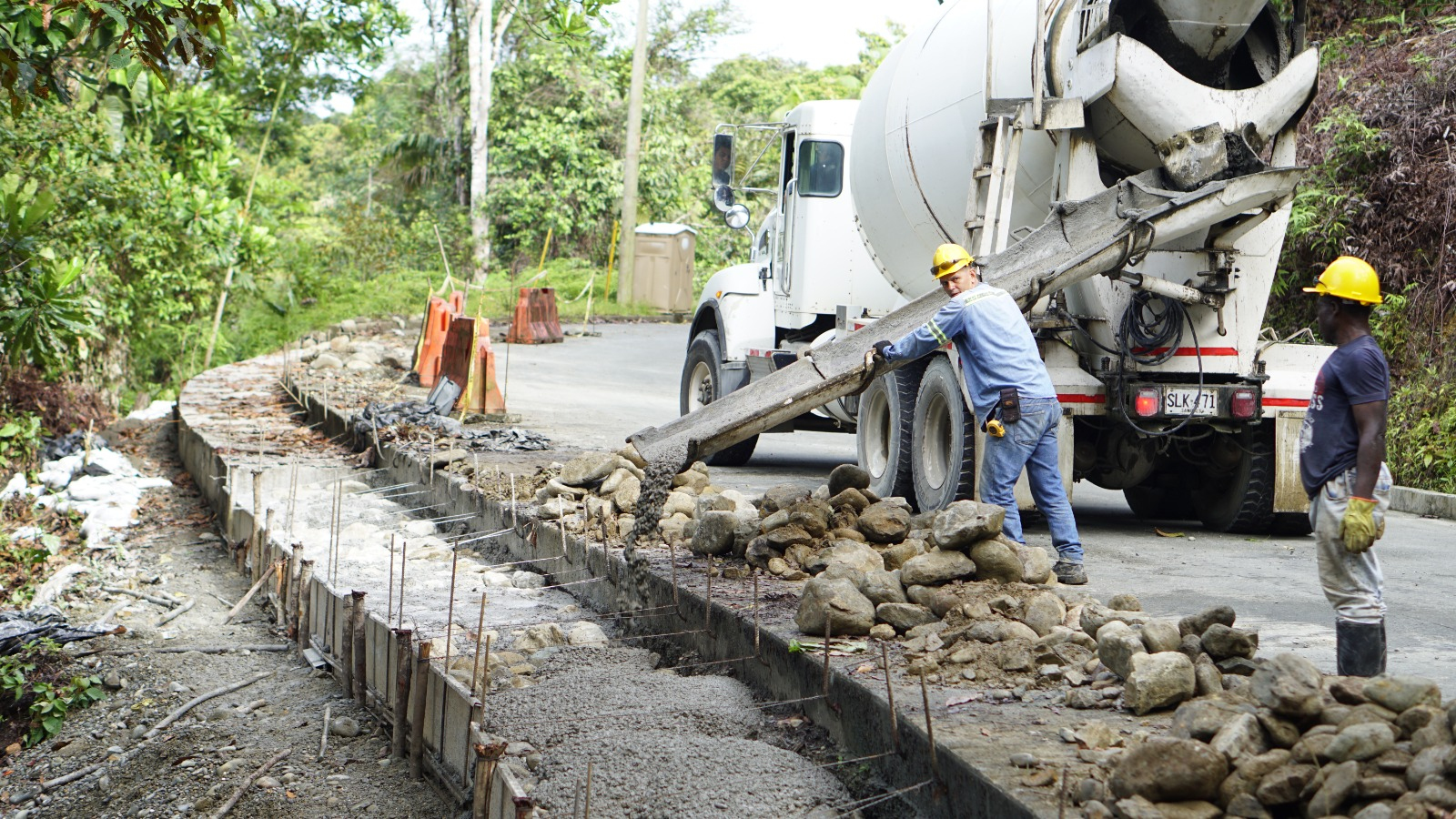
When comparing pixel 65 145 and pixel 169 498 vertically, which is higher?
pixel 65 145

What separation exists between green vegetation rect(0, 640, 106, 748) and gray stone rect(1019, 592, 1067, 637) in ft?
13.7

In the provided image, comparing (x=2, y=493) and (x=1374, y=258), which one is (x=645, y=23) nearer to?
(x=1374, y=258)

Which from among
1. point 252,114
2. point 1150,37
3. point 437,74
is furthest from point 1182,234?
point 437,74

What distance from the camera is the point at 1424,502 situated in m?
10.2

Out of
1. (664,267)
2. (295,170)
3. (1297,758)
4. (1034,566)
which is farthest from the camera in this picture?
(295,170)

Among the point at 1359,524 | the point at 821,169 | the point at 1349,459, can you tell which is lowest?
the point at 1359,524

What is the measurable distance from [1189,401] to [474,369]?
24.0 ft

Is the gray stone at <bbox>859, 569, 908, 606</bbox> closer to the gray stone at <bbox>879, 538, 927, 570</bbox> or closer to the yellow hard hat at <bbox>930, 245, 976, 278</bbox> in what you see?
the gray stone at <bbox>879, 538, 927, 570</bbox>

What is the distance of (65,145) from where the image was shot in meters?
14.4

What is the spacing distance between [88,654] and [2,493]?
4.30 meters

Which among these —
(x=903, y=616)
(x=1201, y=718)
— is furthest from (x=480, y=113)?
(x=1201, y=718)

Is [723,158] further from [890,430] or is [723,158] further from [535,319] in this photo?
[535,319]

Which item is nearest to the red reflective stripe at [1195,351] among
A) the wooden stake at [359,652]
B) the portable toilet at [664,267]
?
the wooden stake at [359,652]

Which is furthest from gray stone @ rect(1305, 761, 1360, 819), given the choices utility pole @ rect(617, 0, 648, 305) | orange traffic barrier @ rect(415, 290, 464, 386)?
utility pole @ rect(617, 0, 648, 305)
